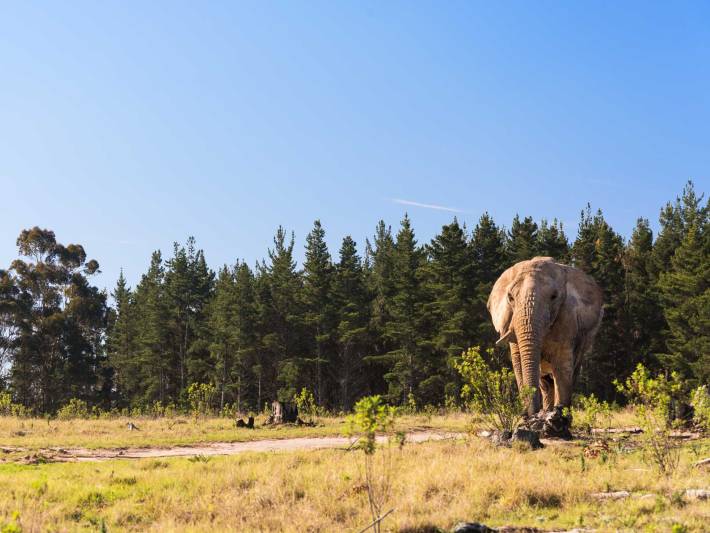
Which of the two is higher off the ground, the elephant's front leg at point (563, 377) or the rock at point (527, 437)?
the elephant's front leg at point (563, 377)

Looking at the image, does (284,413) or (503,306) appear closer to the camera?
(503,306)

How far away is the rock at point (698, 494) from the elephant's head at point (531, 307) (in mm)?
6558

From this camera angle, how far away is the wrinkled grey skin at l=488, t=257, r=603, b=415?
53.0 ft

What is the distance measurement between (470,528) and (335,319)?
41239 mm

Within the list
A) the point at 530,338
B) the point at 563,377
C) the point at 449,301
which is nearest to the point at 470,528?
the point at 530,338

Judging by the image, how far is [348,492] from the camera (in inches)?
398

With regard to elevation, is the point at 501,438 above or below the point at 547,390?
below

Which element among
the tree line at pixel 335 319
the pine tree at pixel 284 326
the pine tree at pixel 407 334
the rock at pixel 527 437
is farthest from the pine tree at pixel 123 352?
the rock at pixel 527 437

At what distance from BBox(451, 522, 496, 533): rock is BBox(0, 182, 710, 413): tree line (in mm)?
27880

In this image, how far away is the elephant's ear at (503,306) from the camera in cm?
1734

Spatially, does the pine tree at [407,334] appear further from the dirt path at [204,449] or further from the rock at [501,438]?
the rock at [501,438]

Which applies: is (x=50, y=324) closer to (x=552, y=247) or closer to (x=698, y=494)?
(x=552, y=247)

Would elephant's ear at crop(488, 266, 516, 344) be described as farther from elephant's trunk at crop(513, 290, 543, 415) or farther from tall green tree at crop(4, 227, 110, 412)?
tall green tree at crop(4, 227, 110, 412)

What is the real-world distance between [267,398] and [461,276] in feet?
68.0
